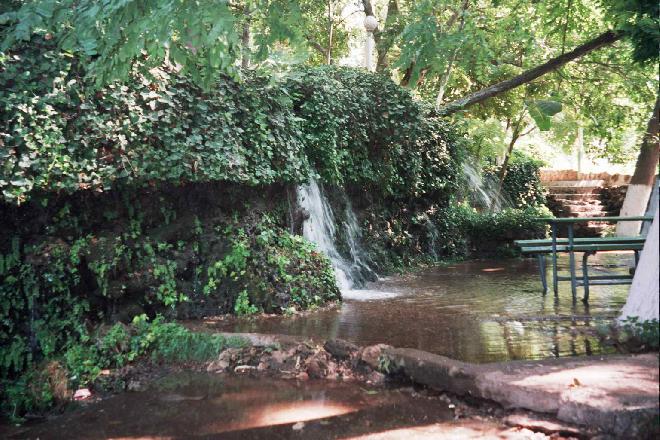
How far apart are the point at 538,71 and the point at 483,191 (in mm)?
6637

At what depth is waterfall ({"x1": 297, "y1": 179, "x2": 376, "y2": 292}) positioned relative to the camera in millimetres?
10688

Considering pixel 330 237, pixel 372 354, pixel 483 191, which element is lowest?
pixel 372 354

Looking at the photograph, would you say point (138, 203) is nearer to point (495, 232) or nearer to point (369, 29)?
point (369, 29)

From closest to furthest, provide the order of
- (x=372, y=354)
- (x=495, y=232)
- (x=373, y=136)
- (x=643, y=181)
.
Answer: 1. (x=372, y=354)
2. (x=373, y=136)
3. (x=495, y=232)
4. (x=643, y=181)

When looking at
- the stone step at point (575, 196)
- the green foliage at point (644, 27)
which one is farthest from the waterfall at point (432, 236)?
the stone step at point (575, 196)

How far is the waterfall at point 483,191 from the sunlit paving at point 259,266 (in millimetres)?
5549

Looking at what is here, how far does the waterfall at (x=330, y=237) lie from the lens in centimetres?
1069

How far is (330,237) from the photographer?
37.6 ft

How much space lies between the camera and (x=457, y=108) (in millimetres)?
16297

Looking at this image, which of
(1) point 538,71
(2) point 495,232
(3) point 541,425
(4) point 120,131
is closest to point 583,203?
(2) point 495,232

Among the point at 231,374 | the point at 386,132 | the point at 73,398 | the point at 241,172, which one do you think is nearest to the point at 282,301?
the point at 241,172

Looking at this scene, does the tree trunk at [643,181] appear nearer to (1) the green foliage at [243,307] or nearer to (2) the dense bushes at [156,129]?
(2) the dense bushes at [156,129]

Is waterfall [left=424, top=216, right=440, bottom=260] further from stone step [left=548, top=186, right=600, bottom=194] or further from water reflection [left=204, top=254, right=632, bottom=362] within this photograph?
stone step [left=548, top=186, right=600, bottom=194]

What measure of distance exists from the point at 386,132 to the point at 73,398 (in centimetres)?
926
